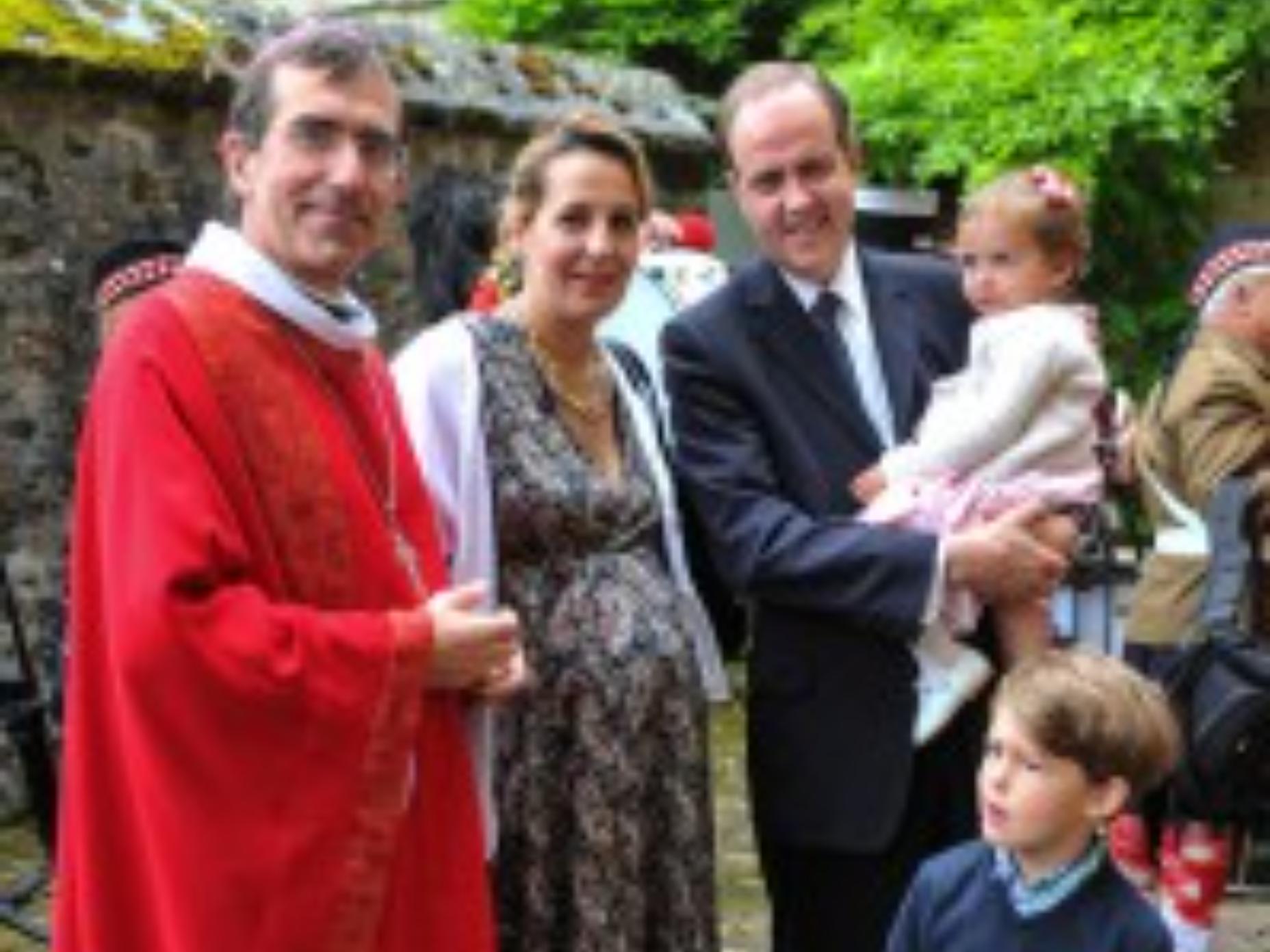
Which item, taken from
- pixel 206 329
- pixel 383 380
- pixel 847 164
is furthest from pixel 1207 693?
pixel 206 329

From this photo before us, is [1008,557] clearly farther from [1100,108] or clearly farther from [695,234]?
[1100,108]

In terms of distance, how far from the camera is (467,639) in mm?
2730

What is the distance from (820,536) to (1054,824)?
0.58 meters

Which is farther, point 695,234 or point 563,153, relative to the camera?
point 695,234

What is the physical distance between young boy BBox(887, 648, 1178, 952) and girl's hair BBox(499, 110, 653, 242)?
102 centimetres

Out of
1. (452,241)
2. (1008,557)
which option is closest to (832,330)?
(1008,557)

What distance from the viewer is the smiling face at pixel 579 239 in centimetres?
328

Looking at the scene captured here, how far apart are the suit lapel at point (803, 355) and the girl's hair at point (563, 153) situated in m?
0.25

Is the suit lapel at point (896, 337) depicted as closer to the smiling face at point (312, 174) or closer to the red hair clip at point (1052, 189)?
the red hair clip at point (1052, 189)

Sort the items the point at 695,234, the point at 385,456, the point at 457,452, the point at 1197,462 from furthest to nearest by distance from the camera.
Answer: the point at 695,234 → the point at 1197,462 → the point at 457,452 → the point at 385,456

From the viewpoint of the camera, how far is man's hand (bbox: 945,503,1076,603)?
3.19 m

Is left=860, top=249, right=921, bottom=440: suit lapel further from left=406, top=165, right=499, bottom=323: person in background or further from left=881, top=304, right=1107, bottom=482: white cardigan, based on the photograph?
left=406, top=165, right=499, bottom=323: person in background

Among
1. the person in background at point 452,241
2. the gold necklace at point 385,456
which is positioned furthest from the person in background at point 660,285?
the gold necklace at point 385,456

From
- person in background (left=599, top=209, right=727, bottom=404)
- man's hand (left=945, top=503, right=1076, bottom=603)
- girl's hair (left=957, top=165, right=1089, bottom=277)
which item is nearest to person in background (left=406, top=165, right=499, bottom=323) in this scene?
person in background (left=599, top=209, right=727, bottom=404)
